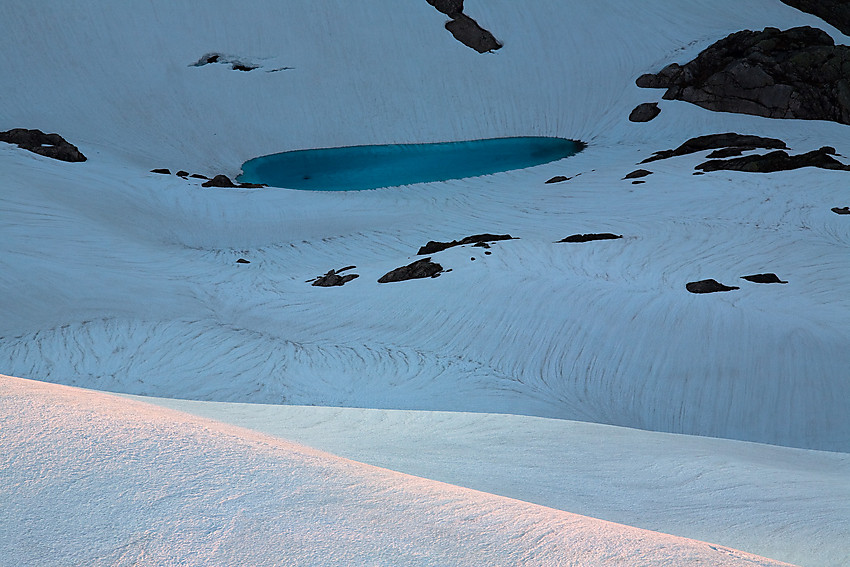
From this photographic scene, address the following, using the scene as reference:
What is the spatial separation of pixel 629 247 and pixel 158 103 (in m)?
18.9

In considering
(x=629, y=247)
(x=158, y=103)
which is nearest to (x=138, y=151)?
(x=158, y=103)

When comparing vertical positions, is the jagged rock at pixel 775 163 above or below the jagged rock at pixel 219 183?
above

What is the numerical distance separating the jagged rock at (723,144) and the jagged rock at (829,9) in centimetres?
1266

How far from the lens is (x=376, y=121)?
26516mm

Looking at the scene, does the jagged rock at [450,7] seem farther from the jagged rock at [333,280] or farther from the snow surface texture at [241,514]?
the snow surface texture at [241,514]

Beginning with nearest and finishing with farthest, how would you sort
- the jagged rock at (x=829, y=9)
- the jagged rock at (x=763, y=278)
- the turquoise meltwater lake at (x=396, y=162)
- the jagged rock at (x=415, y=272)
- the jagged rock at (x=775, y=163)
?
the jagged rock at (x=763, y=278)
the jagged rock at (x=415, y=272)
the jagged rock at (x=775, y=163)
the turquoise meltwater lake at (x=396, y=162)
the jagged rock at (x=829, y=9)

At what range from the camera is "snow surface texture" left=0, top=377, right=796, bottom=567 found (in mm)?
2229

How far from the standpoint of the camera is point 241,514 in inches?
95.5

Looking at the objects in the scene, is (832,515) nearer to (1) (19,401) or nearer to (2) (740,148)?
(1) (19,401)

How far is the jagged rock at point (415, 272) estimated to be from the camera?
10961 mm

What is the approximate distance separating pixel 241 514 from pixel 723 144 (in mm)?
20269

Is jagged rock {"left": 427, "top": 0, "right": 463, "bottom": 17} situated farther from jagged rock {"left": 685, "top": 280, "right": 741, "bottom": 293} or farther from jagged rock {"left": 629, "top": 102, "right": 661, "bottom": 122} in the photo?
jagged rock {"left": 685, "top": 280, "right": 741, "bottom": 293}

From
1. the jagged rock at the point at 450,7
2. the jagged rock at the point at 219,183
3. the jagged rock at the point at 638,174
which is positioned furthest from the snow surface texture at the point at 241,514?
the jagged rock at the point at 450,7

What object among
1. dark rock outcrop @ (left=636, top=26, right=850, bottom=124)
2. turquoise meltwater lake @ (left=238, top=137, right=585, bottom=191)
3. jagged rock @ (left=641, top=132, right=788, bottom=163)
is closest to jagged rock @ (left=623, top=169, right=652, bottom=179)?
jagged rock @ (left=641, top=132, right=788, bottom=163)
